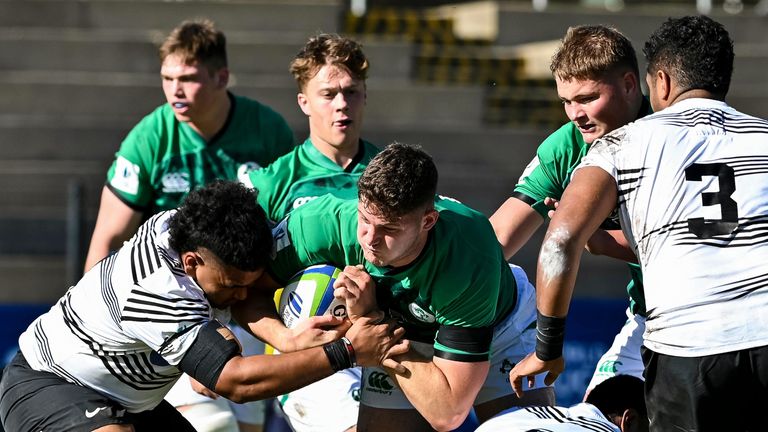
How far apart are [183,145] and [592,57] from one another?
2647 millimetres

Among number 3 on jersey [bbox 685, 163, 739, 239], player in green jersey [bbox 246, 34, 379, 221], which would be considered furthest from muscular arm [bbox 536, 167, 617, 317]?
player in green jersey [bbox 246, 34, 379, 221]

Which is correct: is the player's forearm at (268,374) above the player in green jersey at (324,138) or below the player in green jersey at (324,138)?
below

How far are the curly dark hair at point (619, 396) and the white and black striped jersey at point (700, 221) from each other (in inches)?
39.2

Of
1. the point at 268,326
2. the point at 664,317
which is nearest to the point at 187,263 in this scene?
the point at 268,326

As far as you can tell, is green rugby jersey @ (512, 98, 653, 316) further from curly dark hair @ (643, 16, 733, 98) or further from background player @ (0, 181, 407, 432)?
background player @ (0, 181, 407, 432)

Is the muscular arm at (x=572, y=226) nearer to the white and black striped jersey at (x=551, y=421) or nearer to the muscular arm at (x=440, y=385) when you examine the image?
the white and black striped jersey at (x=551, y=421)

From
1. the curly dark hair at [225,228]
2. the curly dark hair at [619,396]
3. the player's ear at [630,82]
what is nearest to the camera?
the curly dark hair at [225,228]

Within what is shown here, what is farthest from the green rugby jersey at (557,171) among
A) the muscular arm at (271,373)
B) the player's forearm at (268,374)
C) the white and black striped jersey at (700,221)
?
the player's forearm at (268,374)

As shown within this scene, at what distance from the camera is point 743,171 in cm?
399

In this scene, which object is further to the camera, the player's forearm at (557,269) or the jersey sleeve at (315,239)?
the jersey sleeve at (315,239)

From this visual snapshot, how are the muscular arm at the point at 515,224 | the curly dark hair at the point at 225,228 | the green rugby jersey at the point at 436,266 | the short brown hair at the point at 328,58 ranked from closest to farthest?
the curly dark hair at the point at 225,228, the green rugby jersey at the point at 436,266, the muscular arm at the point at 515,224, the short brown hair at the point at 328,58

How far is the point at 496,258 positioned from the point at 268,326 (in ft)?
3.21

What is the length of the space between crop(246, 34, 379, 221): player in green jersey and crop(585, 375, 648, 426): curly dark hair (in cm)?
150

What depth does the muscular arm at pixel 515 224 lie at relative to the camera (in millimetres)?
5453
